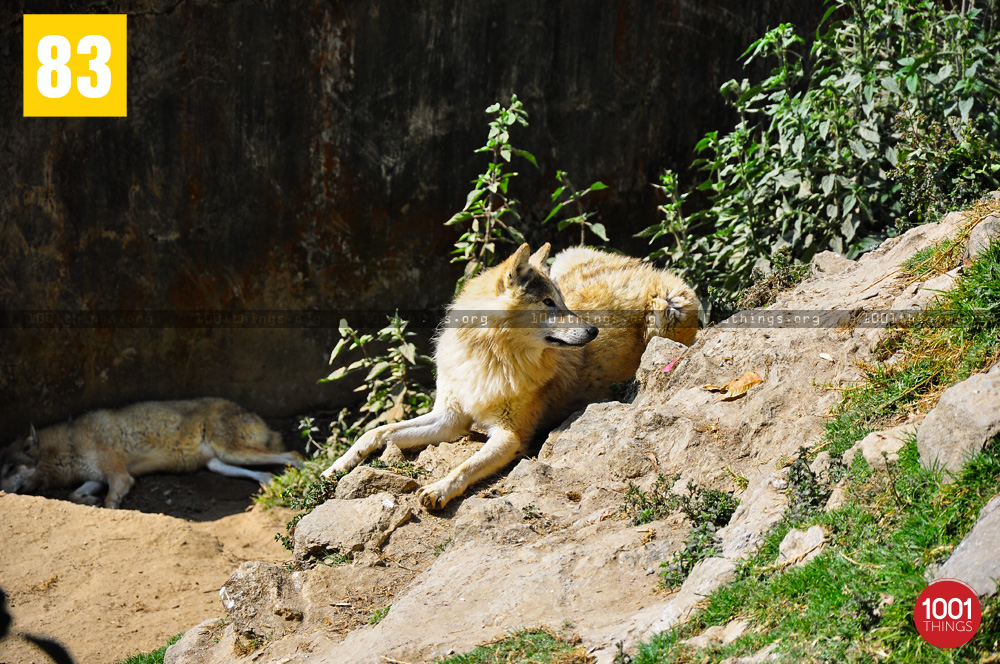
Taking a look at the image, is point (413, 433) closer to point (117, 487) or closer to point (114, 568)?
point (114, 568)

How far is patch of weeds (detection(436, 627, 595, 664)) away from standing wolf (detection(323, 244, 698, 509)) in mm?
2392

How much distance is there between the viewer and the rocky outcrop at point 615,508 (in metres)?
4.11

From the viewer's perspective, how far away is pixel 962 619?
9.43 feet

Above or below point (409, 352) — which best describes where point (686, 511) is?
below

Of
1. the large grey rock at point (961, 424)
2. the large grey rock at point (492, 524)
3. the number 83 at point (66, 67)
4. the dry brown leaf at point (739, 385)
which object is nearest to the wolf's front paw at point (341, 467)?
the large grey rock at point (492, 524)

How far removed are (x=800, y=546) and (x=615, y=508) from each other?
1.59 meters

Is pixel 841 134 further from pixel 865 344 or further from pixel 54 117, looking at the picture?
pixel 54 117

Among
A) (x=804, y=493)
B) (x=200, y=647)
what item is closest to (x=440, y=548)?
(x=200, y=647)

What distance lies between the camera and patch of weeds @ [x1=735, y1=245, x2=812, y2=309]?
267 inches

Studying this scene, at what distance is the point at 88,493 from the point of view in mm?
9070

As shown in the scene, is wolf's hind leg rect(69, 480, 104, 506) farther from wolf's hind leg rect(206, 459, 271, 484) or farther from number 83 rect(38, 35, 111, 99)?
number 83 rect(38, 35, 111, 99)

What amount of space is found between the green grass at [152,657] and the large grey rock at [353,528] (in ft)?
3.44


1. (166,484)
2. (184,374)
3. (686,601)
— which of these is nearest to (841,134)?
(686,601)

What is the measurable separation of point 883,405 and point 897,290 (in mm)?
1265
